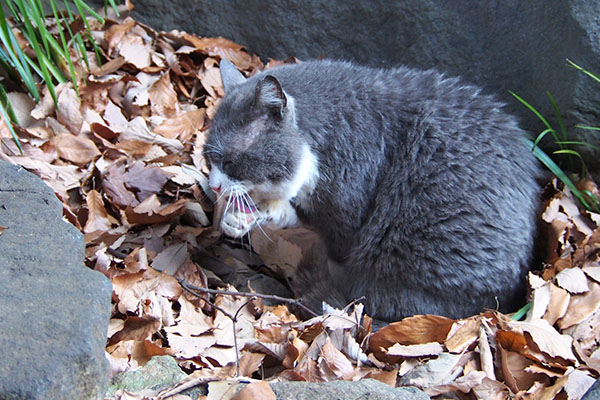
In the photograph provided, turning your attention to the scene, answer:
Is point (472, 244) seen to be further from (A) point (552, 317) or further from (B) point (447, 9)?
(B) point (447, 9)

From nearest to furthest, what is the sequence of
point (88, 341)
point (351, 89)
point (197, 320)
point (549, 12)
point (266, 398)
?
point (88, 341), point (266, 398), point (197, 320), point (351, 89), point (549, 12)

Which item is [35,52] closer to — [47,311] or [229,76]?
[229,76]

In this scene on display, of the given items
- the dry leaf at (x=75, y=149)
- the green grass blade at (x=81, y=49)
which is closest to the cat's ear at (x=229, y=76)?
the dry leaf at (x=75, y=149)

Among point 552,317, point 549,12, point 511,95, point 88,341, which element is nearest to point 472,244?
point 552,317

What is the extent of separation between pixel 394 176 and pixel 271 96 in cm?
69

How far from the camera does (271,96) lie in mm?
2598

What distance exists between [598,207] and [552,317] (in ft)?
2.95

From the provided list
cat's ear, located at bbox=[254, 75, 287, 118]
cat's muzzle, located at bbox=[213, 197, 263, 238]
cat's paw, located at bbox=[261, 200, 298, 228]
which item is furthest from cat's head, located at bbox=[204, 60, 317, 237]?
cat's muzzle, located at bbox=[213, 197, 263, 238]

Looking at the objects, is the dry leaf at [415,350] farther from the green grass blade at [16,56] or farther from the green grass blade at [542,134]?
the green grass blade at [16,56]

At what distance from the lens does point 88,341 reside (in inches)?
64.1

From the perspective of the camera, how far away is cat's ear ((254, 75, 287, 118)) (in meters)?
2.54

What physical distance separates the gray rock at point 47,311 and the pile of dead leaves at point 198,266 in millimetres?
398

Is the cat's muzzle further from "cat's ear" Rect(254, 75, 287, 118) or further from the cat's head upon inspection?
"cat's ear" Rect(254, 75, 287, 118)

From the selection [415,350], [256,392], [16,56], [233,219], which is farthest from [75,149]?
[415,350]
